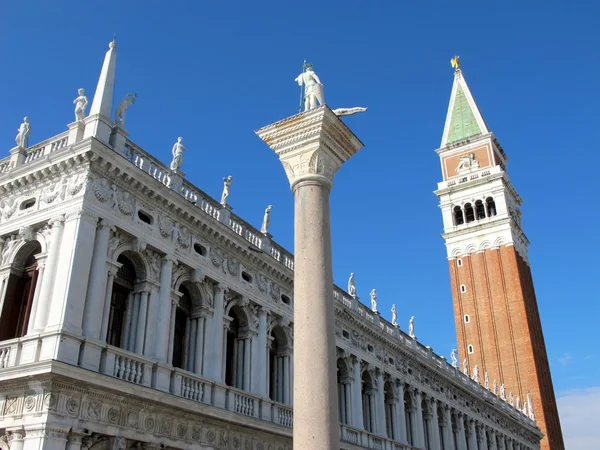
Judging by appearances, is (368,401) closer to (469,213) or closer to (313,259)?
(313,259)

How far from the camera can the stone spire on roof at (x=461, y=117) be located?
65875 millimetres

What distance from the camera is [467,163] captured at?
64.2 meters

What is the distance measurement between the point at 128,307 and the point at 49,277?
2468 mm

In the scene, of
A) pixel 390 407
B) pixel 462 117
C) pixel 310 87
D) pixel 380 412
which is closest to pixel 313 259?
pixel 310 87

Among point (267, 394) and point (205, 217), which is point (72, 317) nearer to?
point (205, 217)

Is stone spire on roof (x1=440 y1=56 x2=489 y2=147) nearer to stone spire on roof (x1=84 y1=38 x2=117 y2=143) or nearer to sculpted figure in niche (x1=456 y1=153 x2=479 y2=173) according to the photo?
sculpted figure in niche (x1=456 y1=153 x2=479 y2=173)

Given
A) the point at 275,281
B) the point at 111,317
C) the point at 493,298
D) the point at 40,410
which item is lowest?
the point at 40,410

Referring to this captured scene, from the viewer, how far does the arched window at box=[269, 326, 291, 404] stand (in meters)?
22.5

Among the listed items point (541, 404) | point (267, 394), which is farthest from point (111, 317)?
point (541, 404)

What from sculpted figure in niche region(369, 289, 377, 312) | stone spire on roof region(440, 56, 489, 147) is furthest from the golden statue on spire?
sculpted figure in niche region(369, 289, 377, 312)

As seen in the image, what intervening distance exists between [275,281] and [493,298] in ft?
130

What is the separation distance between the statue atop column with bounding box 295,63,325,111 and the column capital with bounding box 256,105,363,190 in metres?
0.39

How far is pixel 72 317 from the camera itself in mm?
14953

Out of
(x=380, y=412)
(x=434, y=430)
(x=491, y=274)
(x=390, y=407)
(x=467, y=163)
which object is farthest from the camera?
(x=467, y=163)
